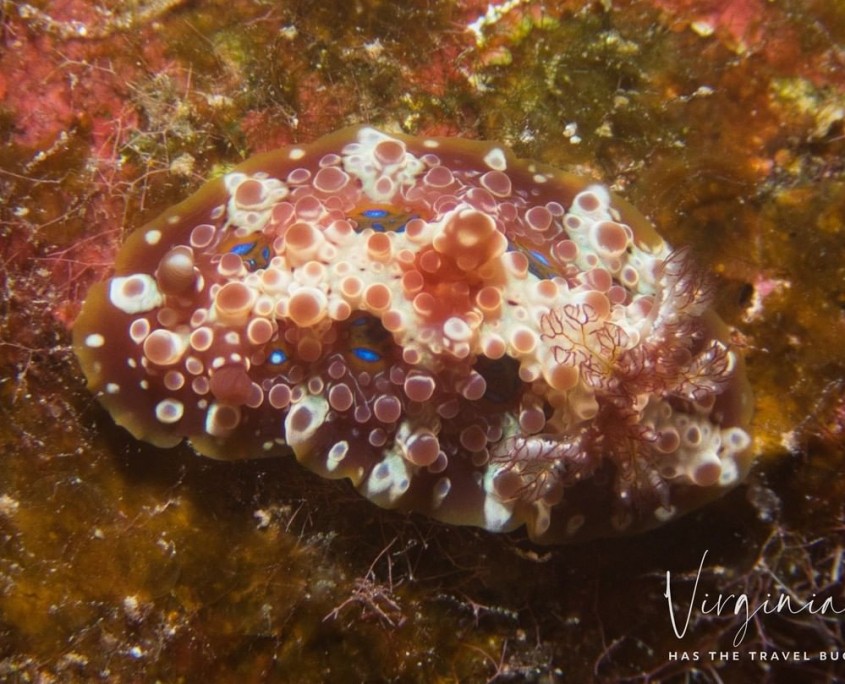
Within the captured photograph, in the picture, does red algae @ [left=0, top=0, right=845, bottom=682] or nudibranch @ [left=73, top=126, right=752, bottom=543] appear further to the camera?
red algae @ [left=0, top=0, right=845, bottom=682]

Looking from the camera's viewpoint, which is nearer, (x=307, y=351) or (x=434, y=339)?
(x=434, y=339)

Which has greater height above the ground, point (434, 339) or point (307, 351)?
point (434, 339)

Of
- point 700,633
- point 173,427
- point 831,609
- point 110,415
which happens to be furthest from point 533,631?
point 110,415

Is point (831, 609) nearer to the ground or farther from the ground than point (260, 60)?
nearer to the ground

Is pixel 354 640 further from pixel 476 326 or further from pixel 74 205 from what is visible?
pixel 74 205
